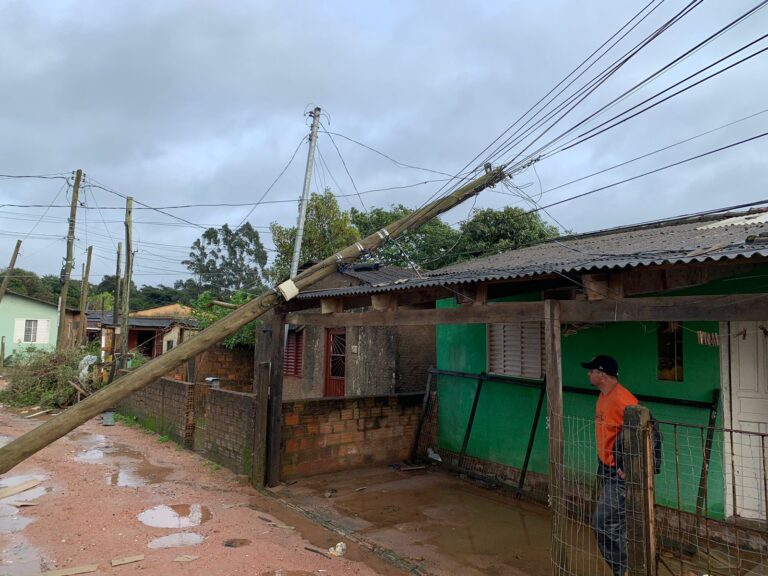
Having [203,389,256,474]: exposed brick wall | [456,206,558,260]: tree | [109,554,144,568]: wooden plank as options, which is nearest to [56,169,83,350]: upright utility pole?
[203,389,256,474]: exposed brick wall

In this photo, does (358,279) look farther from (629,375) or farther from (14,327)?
(14,327)

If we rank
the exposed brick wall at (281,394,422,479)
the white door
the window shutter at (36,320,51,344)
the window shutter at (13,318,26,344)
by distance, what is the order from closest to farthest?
the white door
the exposed brick wall at (281,394,422,479)
the window shutter at (13,318,26,344)
the window shutter at (36,320,51,344)

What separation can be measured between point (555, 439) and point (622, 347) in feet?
8.69

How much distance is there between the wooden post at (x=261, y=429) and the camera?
7602 mm

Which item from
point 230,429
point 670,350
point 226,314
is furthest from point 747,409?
point 226,314

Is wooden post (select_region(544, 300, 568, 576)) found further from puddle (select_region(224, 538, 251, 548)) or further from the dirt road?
puddle (select_region(224, 538, 251, 548))

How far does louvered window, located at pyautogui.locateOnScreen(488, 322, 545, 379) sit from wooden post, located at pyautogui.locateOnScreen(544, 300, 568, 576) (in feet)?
9.84

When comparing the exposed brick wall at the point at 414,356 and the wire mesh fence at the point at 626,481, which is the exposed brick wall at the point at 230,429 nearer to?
the wire mesh fence at the point at 626,481

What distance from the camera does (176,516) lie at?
21.1ft

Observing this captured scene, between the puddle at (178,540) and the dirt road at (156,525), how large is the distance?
0.01m

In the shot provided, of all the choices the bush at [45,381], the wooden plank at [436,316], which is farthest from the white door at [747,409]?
the bush at [45,381]

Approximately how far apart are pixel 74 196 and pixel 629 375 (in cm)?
1914

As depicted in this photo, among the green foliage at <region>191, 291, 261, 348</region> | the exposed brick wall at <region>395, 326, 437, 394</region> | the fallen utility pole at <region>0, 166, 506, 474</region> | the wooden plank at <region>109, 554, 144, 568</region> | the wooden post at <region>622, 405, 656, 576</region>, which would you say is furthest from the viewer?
the green foliage at <region>191, 291, 261, 348</region>

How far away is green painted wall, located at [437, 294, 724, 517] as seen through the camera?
5633mm
